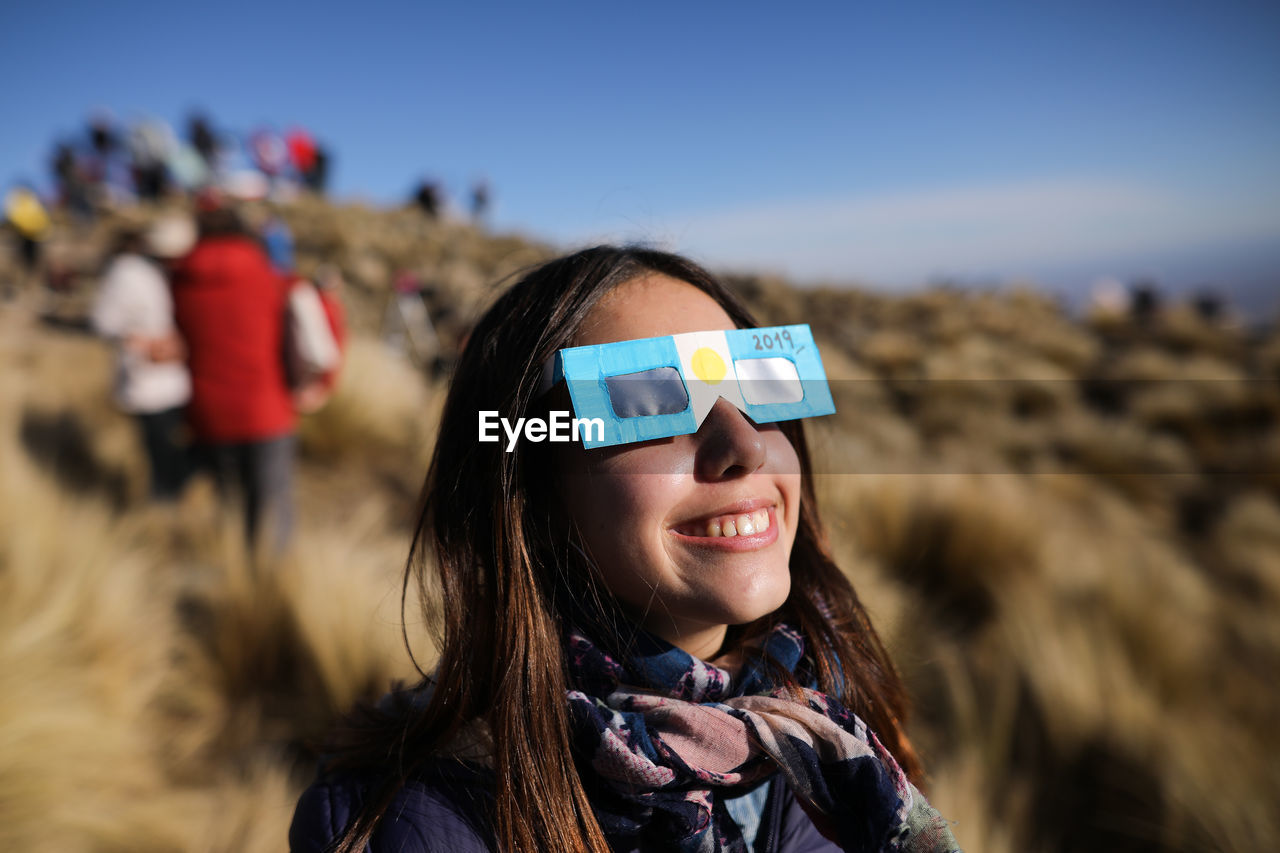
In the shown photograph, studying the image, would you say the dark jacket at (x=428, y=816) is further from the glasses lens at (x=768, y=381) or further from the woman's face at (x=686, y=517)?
the glasses lens at (x=768, y=381)

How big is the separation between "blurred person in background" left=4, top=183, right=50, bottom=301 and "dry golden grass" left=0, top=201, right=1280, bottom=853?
6049 millimetres

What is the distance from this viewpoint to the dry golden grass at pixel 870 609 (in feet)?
8.47

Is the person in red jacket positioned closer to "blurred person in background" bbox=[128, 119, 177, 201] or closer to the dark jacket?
the dark jacket

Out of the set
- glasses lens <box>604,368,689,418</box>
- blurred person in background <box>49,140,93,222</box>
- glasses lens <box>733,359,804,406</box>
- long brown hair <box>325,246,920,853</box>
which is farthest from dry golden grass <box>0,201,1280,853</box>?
blurred person in background <box>49,140,93,222</box>

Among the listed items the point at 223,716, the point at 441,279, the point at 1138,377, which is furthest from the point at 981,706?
the point at 441,279

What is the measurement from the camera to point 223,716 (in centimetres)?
301

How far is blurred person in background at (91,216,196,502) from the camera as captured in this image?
A: 3.98 metres

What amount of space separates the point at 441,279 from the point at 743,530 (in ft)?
47.0

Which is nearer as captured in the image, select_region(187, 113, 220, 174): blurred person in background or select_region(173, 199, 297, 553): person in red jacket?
select_region(173, 199, 297, 553): person in red jacket

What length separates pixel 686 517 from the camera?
121cm

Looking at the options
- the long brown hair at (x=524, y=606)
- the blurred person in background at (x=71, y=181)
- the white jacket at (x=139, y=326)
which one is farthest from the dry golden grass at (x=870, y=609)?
the blurred person in background at (x=71, y=181)

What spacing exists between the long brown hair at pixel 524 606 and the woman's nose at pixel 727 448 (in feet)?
1.04

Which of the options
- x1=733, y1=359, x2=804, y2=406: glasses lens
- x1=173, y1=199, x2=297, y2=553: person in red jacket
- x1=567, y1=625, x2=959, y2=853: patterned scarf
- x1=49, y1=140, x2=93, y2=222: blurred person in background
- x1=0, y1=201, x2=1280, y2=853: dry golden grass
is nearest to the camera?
x1=567, y1=625, x2=959, y2=853: patterned scarf

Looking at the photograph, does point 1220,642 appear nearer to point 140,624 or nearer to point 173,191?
point 140,624
